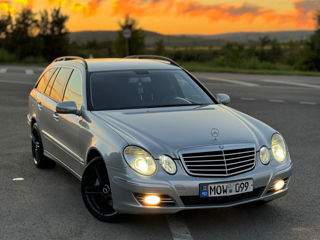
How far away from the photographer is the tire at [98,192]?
5.46m

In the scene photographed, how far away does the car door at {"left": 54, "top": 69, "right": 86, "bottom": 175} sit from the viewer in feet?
20.2

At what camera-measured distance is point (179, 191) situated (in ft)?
16.2

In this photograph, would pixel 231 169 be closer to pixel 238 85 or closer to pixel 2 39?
pixel 238 85

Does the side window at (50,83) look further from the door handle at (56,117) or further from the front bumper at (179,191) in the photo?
the front bumper at (179,191)

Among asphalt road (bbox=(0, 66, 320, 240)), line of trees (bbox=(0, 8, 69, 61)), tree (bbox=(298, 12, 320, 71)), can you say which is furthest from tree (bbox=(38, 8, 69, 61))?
asphalt road (bbox=(0, 66, 320, 240))

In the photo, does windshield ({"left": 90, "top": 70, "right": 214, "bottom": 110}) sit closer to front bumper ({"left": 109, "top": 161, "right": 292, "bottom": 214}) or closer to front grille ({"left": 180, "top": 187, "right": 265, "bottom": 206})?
front bumper ({"left": 109, "top": 161, "right": 292, "bottom": 214})

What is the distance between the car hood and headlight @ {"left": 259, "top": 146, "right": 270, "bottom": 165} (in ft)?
0.23

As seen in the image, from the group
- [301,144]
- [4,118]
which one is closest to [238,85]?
[4,118]

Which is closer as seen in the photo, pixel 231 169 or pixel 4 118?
pixel 231 169

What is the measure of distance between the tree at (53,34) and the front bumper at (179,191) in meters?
57.5

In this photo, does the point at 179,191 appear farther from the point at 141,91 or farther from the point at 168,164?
the point at 141,91

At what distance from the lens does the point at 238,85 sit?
22047mm

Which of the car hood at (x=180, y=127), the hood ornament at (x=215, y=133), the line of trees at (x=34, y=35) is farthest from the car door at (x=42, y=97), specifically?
the line of trees at (x=34, y=35)

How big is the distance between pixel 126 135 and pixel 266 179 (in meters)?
1.32
